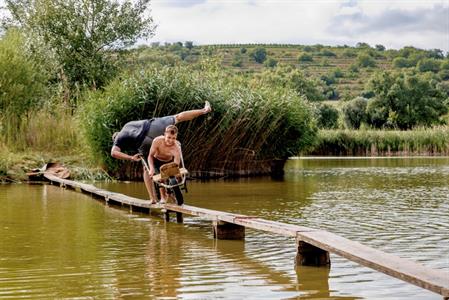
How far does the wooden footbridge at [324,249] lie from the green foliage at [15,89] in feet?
45.0

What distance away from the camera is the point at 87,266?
870 cm

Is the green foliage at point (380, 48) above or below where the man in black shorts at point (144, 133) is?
above

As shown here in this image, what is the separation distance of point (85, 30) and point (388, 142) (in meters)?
16.6

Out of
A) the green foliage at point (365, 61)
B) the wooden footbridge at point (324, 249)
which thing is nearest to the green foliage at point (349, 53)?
the green foliage at point (365, 61)

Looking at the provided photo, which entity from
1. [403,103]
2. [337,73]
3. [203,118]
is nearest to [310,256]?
[203,118]

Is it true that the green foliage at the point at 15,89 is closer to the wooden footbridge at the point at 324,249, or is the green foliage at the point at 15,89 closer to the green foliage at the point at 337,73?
the wooden footbridge at the point at 324,249

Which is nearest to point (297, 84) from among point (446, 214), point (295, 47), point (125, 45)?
point (125, 45)

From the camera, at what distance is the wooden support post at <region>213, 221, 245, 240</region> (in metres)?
10.9

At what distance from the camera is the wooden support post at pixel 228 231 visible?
35.9ft

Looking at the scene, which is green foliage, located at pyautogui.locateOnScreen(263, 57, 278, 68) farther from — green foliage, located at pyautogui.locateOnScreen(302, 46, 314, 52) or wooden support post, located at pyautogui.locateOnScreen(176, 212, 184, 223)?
wooden support post, located at pyautogui.locateOnScreen(176, 212, 184, 223)

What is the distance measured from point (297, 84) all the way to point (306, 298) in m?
75.3

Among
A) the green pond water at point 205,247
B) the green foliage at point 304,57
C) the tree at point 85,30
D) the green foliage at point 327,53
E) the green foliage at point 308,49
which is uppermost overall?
the green foliage at point 308,49

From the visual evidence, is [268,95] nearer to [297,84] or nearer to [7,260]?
[7,260]

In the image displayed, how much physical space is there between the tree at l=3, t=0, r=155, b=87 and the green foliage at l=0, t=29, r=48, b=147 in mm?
8382
